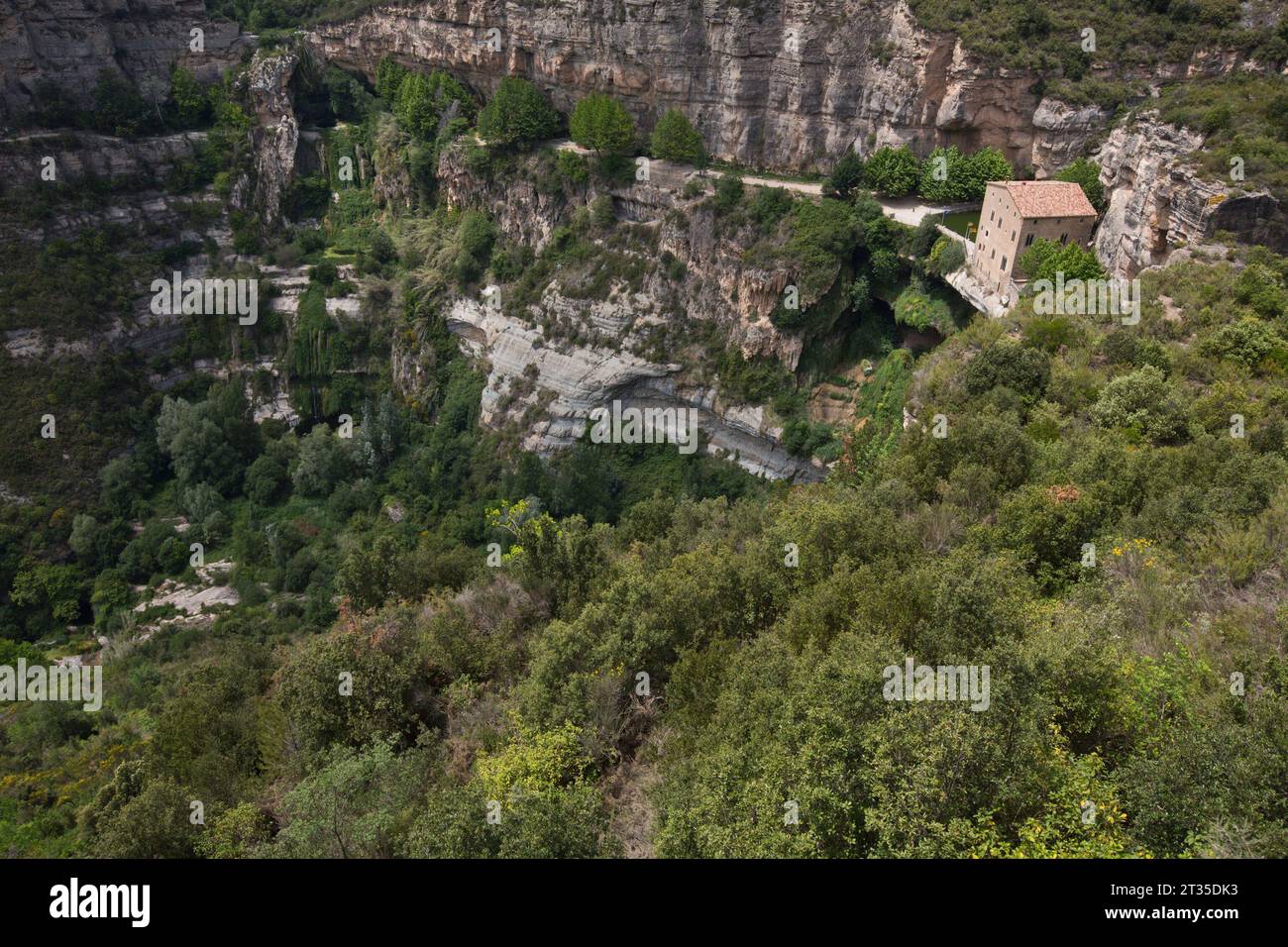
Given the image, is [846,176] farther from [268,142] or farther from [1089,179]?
[268,142]

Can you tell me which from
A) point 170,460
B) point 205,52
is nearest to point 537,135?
point 205,52

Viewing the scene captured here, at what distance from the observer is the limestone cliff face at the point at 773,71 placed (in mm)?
40188

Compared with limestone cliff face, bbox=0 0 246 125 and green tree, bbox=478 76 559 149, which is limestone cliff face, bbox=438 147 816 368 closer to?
green tree, bbox=478 76 559 149

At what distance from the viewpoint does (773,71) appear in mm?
45062

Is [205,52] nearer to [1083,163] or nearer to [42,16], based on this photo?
[42,16]

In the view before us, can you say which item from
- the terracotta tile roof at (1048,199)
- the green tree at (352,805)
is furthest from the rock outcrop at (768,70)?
the green tree at (352,805)

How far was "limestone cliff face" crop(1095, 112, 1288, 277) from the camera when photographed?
2864 centimetres

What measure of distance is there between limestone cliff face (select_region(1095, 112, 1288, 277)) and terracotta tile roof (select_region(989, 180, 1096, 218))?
163cm

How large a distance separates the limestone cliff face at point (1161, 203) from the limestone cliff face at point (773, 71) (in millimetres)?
3873

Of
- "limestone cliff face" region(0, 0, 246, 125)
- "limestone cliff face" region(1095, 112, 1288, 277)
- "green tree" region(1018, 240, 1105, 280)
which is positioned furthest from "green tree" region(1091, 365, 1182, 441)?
"limestone cliff face" region(0, 0, 246, 125)

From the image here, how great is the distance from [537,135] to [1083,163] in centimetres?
3088

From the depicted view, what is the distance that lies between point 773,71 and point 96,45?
43.4 meters

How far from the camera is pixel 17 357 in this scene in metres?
44.9

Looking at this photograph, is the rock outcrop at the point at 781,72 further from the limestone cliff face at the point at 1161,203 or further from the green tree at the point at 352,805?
the green tree at the point at 352,805
